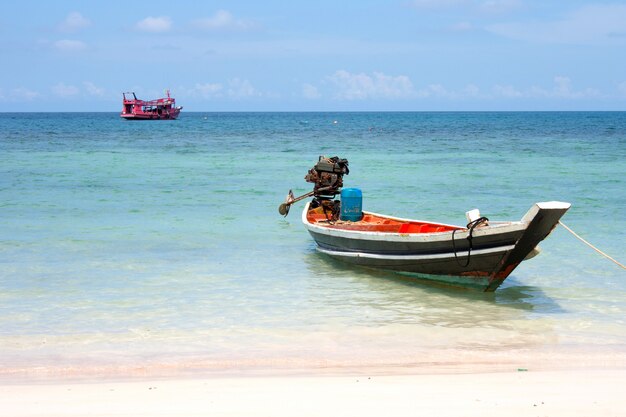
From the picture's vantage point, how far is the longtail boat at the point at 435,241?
1038 cm

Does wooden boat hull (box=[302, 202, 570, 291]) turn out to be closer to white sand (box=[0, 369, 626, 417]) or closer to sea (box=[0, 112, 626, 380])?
sea (box=[0, 112, 626, 380])

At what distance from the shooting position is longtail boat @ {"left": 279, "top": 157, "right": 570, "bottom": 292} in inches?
408

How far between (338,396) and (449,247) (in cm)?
483

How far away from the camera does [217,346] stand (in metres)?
8.98

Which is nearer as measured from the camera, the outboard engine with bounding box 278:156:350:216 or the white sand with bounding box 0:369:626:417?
the white sand with bounding box 0:369:626:417

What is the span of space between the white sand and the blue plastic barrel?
7111mm

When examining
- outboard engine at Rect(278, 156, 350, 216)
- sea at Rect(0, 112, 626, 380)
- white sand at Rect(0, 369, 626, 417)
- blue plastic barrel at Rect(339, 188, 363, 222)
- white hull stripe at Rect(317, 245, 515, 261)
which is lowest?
sea at Rect(0, 112, 626, 380)

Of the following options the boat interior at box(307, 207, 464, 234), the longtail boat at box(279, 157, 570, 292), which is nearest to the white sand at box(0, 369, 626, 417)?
the longtail boat at box(279, 157, 570, 292)

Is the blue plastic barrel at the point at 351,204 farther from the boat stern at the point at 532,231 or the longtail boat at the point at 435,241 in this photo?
the boat stern at the point at 532,231

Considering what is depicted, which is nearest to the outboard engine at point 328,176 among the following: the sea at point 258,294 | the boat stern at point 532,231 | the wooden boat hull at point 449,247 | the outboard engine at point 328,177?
the outboard engine at point 328,177

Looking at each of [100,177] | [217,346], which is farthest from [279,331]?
[100,177]
